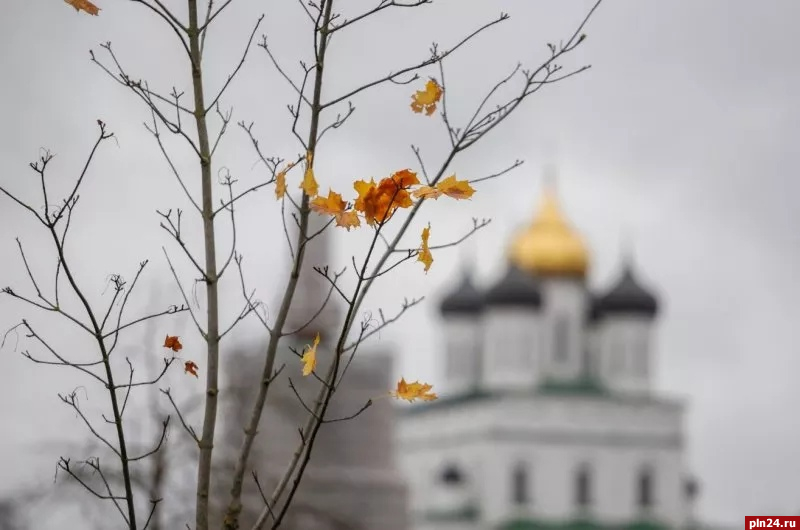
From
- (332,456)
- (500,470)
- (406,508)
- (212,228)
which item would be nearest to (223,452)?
(212,228)

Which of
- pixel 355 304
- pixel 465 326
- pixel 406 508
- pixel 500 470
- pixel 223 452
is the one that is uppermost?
pixel 465 326

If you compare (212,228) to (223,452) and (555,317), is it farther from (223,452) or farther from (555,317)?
(555,317)

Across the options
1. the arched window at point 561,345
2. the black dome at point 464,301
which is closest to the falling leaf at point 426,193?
the arched window at point 561,345

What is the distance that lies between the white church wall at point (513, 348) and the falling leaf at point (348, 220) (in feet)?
132

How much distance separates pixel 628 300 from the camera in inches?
1730

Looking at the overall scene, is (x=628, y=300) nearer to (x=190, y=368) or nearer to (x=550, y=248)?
(x=550, y=248)

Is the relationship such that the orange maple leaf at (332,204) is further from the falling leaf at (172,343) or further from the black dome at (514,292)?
the black dome at (514,292)

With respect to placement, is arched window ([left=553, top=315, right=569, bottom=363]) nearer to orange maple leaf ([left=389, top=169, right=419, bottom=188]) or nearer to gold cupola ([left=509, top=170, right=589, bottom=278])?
gold cupola ([left=509, top=170, right=589, bottom=278])

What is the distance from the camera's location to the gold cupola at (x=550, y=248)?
44781 millimetres

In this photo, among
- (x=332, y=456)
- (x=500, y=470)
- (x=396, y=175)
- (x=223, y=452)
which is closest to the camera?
(x=396, y=175)

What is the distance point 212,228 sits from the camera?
119 inches

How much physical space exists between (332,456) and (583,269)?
1574cm

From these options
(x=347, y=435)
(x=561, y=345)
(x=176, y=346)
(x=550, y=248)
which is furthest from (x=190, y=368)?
(x=550, y=248)

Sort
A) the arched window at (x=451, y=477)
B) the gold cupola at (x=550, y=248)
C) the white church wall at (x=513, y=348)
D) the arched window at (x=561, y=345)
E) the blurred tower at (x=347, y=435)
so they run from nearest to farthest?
the blurred tower at (x=347, y=435) → the arched window at (x=451, y=477) → the white church wall at (x=513, y=348) → the arched window at (x=561, y=345) → the gold cupola at (x=550, y=248)
